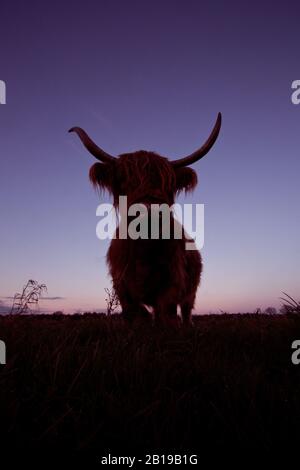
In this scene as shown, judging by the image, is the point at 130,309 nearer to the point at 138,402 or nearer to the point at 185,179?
the point at 185,179

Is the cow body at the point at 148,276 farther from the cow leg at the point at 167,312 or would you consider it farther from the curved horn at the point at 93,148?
the curved horn at the point at 93,148

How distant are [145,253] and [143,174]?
103 cm

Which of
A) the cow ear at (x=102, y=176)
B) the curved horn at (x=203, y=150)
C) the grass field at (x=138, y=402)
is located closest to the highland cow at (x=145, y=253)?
the cow ear at (x=102, y=176)

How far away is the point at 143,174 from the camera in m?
5.30

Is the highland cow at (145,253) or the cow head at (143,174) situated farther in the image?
the cow head at (143,174)

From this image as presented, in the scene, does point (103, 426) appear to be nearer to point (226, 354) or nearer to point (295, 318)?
point (226, 354)

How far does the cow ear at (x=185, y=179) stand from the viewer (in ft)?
19.7

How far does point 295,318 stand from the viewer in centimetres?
373

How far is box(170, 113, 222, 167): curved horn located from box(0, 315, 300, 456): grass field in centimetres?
363

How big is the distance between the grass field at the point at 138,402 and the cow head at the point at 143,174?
265 centimetres

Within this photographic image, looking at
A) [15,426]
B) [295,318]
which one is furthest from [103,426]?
[295,318]
